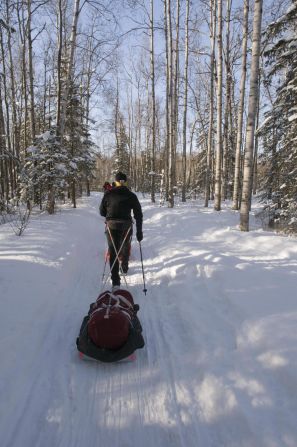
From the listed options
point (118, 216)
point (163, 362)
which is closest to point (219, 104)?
point (118, 216)

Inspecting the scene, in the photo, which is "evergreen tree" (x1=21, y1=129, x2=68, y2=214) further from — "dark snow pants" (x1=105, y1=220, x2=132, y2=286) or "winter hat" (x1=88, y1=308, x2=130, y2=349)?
"winter hat" (x1=88, y1=308, x2=130, y2=349)

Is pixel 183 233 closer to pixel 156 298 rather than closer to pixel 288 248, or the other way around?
pixel 288 248

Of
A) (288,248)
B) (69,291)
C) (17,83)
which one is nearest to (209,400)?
(69,291)

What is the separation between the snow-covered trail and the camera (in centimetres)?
260

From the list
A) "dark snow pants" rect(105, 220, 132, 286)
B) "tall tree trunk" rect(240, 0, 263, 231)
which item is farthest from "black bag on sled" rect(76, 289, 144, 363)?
"tall tree trunk" rect(240, 0, 263, 231)

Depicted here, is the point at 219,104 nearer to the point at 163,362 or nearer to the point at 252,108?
the point at 252,108

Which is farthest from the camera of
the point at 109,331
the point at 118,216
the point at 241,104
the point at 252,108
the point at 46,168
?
the point at 241,104

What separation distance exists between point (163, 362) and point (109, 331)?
2.44ft

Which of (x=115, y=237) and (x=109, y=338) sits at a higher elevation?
(x=115, y=237)

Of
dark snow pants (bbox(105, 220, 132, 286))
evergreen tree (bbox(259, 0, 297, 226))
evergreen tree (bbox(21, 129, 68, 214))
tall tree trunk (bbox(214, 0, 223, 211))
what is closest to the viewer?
dark snow pants (bbox(105, 220, 132, 286))

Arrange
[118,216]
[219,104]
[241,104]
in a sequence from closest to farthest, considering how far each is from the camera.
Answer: [118,216]
[219,104]
[241,104]

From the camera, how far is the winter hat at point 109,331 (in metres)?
3.43

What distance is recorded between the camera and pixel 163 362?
3500mm

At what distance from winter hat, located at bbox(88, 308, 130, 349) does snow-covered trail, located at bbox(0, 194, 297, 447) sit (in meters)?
0.28
